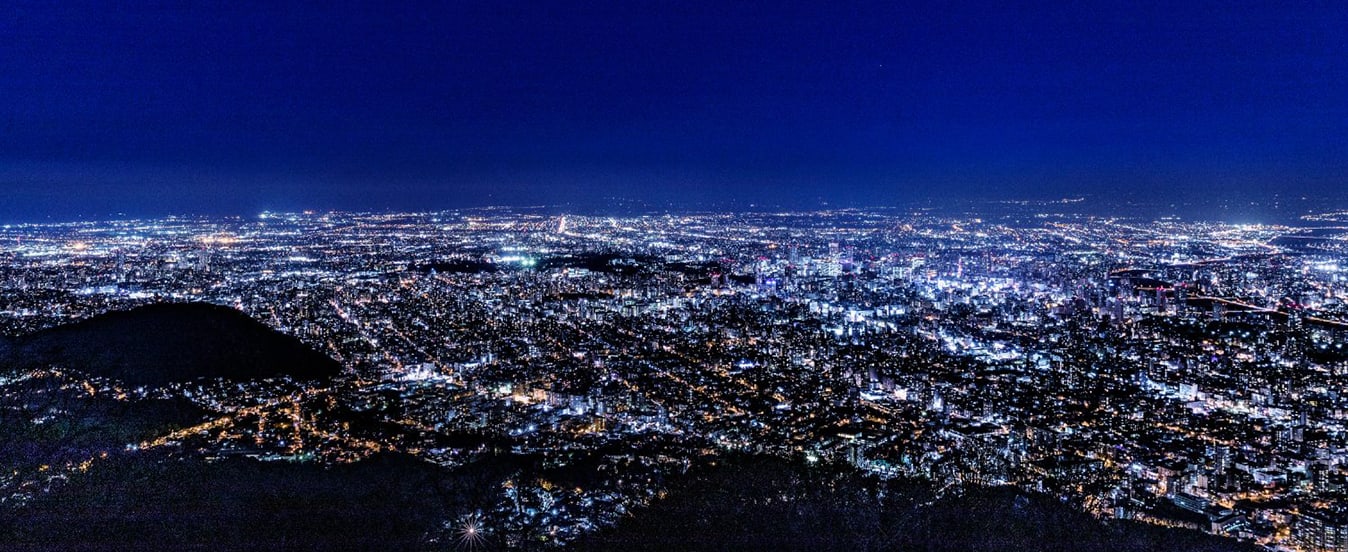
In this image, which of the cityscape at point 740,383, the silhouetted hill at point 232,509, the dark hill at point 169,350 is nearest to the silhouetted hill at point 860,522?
the cityscape at point 740,383

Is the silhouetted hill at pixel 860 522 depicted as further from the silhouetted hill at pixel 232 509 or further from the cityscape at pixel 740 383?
the silhouetted hill at pixel 232 509

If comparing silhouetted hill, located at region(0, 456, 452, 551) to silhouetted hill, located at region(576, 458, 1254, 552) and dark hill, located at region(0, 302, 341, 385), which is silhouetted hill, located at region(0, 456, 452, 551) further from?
dark hill, located at region(0, 302, 341, 385)

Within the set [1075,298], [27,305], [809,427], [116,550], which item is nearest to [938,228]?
[1075,298]

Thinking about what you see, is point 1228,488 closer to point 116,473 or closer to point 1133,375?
→ point 1133,375

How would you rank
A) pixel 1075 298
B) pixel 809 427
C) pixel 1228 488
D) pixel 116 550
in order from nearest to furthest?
pixel 116 550 → pixel 1228 488 → pixel 809 427 → pixel 1075 298

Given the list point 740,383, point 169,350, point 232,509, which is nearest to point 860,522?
point 740,383

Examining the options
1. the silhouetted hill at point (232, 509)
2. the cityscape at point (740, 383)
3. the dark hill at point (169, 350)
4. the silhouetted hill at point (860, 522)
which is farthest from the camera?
the dark hill at point (169, 350)

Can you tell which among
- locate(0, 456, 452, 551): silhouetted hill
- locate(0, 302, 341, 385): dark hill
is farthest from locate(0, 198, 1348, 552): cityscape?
locate(0, 302, 341, 385): dark hill
